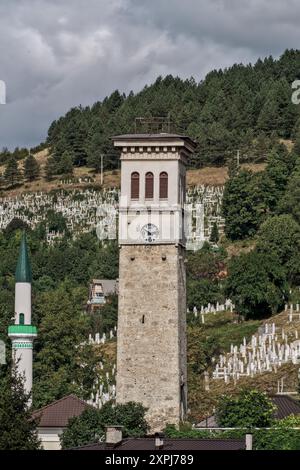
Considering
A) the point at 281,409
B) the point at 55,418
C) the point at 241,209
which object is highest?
the point at 241,209

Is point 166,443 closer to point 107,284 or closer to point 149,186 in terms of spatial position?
point 149,186

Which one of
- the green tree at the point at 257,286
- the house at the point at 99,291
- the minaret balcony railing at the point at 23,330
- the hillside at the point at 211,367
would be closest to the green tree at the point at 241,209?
the house at the point at 99,291

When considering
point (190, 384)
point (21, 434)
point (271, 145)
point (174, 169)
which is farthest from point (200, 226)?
point (21, 434)

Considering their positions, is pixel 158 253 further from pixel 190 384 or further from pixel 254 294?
pixel 254 294

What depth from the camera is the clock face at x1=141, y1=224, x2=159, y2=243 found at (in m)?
82.3

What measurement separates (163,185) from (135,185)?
1201 millimetres

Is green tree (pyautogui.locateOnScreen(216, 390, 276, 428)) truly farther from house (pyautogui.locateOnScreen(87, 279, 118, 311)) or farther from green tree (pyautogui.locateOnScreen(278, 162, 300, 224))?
house (pyautogui.locateOnScreen(87, 279, 118, 311))

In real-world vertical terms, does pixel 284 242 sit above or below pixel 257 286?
above

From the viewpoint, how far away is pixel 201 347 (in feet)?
343

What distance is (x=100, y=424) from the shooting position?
74562mm

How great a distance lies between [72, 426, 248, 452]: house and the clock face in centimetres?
1937

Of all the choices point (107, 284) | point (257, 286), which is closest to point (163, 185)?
point (257, 286)

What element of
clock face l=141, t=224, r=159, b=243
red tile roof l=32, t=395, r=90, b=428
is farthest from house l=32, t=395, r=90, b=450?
clock face l=141, t=224, r=159, b=243

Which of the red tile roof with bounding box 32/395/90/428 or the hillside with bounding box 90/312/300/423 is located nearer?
the red tile roof with bounding box 32/395/90/428
